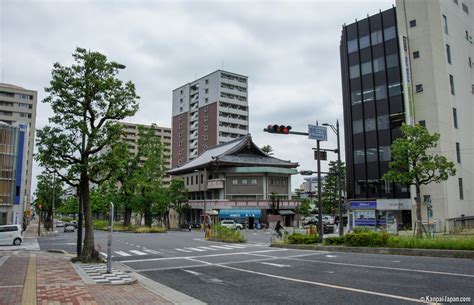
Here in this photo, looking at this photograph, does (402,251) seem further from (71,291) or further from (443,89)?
(443,89)

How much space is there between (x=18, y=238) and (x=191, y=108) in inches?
2820

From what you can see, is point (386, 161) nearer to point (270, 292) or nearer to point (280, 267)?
point (280, 267)

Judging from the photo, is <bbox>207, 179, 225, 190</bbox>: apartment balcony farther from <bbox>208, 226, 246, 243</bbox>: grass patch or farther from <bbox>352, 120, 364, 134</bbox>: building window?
<bbox>208, 226, 246, 243</bbox>: grass patch

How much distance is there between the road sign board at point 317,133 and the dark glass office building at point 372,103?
2333 centimetres

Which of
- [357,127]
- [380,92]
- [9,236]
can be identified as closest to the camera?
[9,236]

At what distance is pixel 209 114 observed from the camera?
9256cm

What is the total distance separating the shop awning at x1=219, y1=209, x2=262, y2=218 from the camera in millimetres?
59500

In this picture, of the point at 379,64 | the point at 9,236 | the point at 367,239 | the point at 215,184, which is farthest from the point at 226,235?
the point at 215,184

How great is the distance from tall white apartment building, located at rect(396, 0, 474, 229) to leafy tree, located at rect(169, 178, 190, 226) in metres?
37.4

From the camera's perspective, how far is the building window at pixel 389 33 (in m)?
44.3

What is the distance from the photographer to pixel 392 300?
314 inches

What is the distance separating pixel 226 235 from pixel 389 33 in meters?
30.7

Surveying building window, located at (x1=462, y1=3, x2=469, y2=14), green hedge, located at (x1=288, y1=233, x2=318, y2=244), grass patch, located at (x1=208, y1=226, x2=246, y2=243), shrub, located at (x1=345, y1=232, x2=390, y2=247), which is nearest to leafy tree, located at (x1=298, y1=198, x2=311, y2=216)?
grass patch, located at (x1=208, y1=226, x2=246, y2=243)

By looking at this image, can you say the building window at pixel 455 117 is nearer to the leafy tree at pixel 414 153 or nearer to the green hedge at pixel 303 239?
the leafy tree at pixel 414 153
